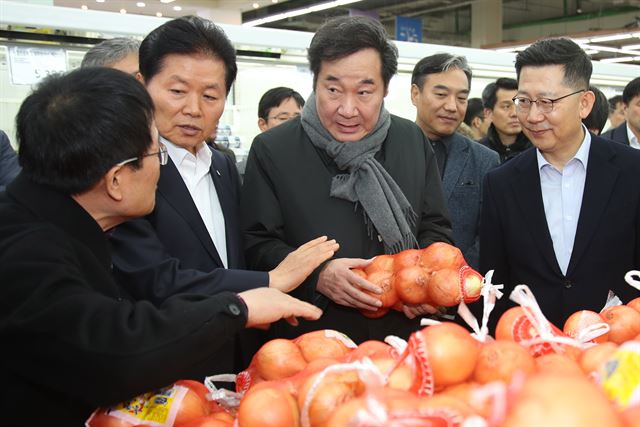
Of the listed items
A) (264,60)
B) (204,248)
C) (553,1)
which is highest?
(553,1)

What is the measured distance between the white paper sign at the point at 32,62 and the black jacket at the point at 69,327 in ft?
7.98

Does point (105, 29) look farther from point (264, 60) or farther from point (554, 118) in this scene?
point (554, 118)

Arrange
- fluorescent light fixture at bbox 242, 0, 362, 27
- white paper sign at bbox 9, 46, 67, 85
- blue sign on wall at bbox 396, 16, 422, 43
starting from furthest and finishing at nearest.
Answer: blue sign on wall at bbox 396, 16, 422, 43, fluorescent light fixture at bbox 242, 0, 362, 27, white paper sign at bbox 9, 46, 67, 85

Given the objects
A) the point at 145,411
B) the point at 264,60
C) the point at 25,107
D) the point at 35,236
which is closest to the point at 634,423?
the point at 145,411

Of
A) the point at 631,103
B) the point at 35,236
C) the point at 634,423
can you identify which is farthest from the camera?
the point at 631,103

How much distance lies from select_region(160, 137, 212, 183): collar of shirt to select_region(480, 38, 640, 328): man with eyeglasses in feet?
3.78

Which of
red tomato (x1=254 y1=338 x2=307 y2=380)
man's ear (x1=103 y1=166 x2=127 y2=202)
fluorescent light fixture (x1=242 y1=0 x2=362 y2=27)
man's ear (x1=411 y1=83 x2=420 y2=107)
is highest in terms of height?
fluorescent light fixture (x1=242 y1=0 x2=362 y2=27)

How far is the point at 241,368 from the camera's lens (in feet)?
6.70

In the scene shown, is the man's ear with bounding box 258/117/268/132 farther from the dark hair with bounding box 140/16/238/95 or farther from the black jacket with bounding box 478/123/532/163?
the dark hair with bounding box 140/16/238/95

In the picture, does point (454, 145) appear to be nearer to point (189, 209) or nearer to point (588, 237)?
point (588, 237)

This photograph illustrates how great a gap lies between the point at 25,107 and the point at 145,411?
2.23 feet

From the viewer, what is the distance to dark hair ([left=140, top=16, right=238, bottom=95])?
6.31 ft

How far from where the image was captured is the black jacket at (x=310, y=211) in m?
2.12

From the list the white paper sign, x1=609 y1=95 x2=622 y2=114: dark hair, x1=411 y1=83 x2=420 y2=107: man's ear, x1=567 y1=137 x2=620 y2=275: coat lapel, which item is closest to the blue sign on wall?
x1=609 y1=95 x2=622 y2=114: dark hair
